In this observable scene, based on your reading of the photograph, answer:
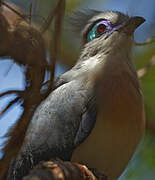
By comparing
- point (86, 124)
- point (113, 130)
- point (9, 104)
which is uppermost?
point (9, 104)

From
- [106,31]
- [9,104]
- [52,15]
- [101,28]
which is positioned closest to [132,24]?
[106,31]

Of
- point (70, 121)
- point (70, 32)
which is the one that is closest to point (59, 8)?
point (70, 121)

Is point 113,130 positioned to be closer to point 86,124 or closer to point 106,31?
point 86,124

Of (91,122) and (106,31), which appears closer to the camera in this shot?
(91,122)

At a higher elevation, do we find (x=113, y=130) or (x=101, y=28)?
(x=101, y=28)

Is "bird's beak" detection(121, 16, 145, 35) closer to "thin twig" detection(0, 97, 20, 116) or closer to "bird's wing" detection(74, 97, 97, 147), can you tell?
"bird's wing" detection(74, 97, 97, 147)

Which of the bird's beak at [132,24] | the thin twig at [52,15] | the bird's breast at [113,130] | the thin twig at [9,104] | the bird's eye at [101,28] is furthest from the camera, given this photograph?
the bird's eye at [101,28]

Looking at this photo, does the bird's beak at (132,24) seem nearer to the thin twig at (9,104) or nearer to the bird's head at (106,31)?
the bird's head at (106,31)

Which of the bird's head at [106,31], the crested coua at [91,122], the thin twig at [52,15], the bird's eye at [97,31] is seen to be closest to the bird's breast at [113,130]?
the crested coua at [91,122]
